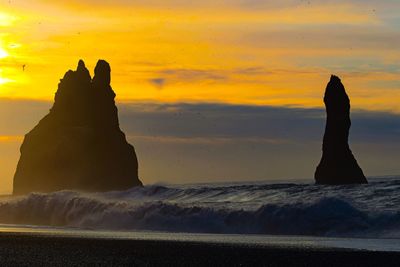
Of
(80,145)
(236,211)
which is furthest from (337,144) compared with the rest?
(236,211)

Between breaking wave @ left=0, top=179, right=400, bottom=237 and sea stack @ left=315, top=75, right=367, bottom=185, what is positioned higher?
sea stack @ left=315, top=75, right=367, bottom=185

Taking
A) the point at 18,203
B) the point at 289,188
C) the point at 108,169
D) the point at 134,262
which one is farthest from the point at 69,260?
the point at 108,169

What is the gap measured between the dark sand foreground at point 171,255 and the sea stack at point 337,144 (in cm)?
6131

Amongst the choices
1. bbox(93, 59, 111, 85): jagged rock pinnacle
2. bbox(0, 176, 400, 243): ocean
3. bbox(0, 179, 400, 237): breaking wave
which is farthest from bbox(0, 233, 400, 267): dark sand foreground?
bbox(93, 59, 111, 85): jagged rock pinnacle

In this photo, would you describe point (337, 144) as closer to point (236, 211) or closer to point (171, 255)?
point (236, 211)

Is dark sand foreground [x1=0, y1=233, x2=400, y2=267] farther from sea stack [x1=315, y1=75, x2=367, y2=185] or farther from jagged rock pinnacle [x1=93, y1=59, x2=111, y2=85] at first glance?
jagged rock pinnacle [x1=93, y1=59, x2=111, y2=85]

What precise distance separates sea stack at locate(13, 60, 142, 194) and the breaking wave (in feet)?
135

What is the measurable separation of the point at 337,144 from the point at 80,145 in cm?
4287

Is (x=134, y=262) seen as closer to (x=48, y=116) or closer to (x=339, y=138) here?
(x=339, y=138)

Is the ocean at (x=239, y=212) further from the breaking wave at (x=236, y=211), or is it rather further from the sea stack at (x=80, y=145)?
the sea stack at (x=80, y=145)

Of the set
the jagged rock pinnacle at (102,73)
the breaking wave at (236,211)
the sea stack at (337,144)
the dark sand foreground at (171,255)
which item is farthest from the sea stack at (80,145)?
the dark sand foreground at (171,255)

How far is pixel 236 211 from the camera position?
59469mm

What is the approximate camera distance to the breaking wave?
53688 millimetres

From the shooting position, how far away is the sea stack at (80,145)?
128625mm
